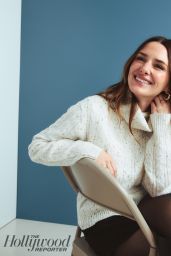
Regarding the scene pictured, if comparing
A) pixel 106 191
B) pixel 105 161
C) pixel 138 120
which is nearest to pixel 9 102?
Answer: pixel 138 120

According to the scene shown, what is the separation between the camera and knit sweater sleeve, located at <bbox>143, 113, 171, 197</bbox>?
49.7 inches

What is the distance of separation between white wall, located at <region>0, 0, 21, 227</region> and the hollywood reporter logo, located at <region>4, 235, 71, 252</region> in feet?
0.75

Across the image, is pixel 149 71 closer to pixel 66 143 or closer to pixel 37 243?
pixel 66 143

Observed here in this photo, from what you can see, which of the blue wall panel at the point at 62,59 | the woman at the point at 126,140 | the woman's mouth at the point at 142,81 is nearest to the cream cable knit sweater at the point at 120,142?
the woman at the point at 126,140

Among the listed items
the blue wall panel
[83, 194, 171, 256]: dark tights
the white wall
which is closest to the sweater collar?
[83, 194, 171, 256]: dark tights

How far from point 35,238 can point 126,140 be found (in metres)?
1.21

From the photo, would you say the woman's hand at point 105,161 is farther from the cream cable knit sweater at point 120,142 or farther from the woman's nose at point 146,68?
the woman's nose at point 146,68

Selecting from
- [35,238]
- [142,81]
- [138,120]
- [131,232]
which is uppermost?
[142,81]

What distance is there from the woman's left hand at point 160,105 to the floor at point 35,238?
1.06m

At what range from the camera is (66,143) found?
1183mm

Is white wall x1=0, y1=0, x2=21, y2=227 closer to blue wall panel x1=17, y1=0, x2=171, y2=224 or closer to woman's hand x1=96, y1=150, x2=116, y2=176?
blue wall panel x1=17, y1=0, x2=171, y2=224

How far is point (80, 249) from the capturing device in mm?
1191

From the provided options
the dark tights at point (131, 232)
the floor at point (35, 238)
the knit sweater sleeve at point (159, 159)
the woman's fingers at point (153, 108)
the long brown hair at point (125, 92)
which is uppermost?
the long brown hair at point (125, 92)

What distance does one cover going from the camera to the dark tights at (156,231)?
1066mm
